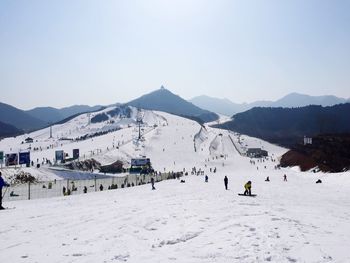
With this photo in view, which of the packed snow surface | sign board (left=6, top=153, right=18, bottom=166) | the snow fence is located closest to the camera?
the packed snow surface

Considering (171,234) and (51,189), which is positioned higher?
(171,234)

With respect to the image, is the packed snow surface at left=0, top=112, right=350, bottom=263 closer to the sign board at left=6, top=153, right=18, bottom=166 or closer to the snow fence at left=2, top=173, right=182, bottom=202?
the snow fence at left=2, top=173, right=182, bottom=202

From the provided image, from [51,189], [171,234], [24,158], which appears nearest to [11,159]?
[24,158]

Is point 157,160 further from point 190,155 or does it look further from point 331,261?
point 331,261

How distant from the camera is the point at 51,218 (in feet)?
50.5

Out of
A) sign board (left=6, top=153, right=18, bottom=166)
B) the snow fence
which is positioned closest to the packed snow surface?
the snow fence

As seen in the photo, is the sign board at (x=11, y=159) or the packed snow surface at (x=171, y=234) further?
the sign board at (x=11, y=159)

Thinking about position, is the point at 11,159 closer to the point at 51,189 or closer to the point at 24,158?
the point at 24,158

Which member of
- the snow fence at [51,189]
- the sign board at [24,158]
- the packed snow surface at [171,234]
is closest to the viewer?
the packed snow surface at [171,234]

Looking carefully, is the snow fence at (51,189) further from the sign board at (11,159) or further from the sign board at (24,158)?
the sign board at (11,159)

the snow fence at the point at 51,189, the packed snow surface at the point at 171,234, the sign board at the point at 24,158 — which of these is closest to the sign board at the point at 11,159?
the sign board at the point at 24,158

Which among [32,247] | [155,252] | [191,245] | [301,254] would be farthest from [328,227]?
[32,247]

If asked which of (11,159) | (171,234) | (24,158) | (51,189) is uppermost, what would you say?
(24,158)

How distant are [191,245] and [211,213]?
19.2ft
